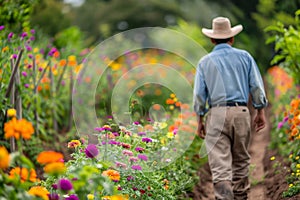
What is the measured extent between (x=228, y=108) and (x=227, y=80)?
230 mm

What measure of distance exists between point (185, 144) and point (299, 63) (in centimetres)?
169

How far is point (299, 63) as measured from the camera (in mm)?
6109

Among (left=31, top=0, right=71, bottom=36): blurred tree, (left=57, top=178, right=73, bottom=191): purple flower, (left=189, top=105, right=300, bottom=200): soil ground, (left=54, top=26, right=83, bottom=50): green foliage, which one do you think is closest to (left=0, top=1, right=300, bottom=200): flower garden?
(left=57, top=178, right=73, bottom=191): purple flower

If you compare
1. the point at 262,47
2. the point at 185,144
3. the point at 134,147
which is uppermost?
the point at 134,147

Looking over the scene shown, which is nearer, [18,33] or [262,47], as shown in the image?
[18,33]

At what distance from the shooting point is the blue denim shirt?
4430 mm

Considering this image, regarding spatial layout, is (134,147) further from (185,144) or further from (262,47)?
(262,47)

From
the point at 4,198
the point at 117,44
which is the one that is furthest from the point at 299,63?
the point at 117,44

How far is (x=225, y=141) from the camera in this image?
4473 millimetres

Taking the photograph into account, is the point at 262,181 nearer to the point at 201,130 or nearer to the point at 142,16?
the point at 201,130

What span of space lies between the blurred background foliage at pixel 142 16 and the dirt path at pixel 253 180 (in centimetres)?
274

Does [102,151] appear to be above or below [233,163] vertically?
above

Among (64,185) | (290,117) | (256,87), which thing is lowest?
(290,117)

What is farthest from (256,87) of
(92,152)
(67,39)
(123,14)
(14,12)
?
(123,14)
